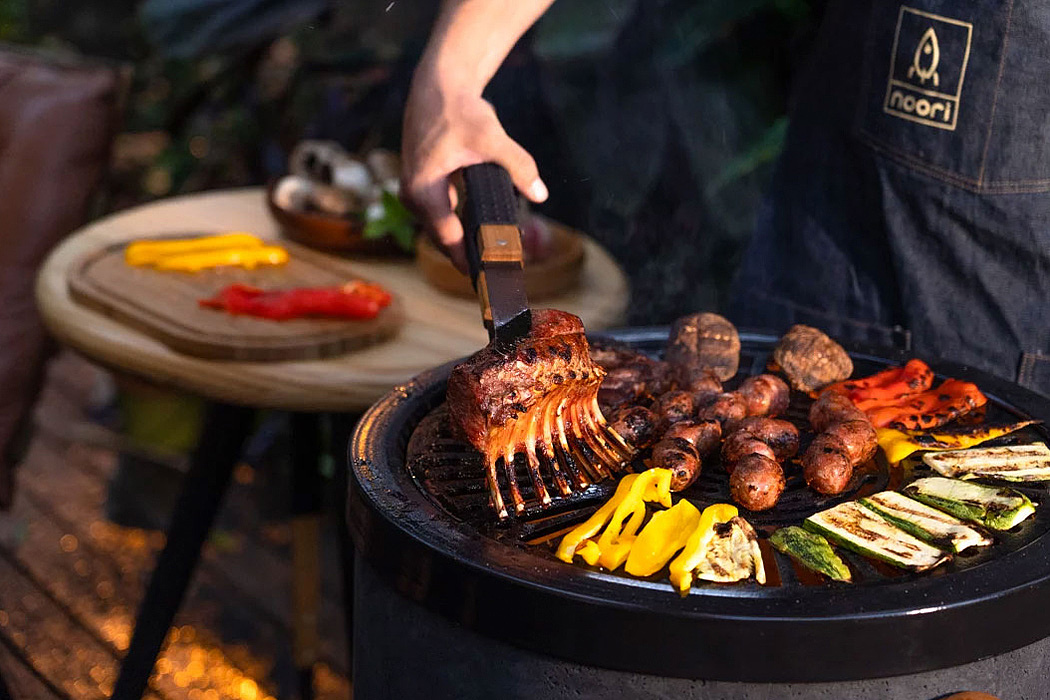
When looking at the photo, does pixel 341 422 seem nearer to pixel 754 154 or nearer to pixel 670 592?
pixel 670 592

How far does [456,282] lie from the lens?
3.57 m

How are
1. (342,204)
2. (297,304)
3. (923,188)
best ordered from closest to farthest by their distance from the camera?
(923,188)
(297,304)
(342,204)

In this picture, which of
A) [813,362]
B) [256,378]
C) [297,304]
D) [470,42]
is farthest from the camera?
[297,304]

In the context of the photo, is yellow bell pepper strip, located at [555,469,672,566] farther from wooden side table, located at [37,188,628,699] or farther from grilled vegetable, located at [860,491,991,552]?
wooden side table, located at [37,188,628,699]

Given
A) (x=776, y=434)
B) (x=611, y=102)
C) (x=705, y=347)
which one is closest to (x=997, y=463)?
(x=776, y=434)

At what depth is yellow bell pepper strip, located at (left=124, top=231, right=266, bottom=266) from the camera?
3570 mm

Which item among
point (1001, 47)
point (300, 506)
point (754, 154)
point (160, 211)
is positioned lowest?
point (300, 506)

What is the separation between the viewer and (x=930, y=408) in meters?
2.10

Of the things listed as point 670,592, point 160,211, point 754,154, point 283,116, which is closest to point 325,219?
point 160,211

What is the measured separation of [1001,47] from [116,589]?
402cm

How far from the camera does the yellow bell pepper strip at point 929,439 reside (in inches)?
77.9

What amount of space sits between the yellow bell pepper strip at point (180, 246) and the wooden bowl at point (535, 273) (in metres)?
0.62

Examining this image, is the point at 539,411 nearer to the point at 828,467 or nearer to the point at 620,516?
the point at 620,516

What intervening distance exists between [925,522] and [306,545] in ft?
8.92
